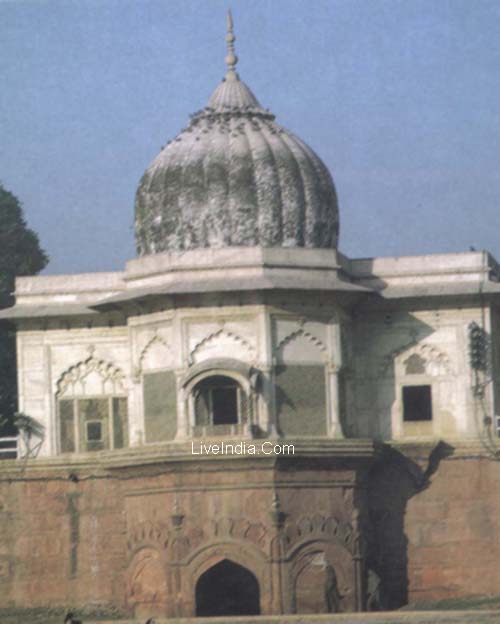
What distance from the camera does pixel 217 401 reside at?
44844mm

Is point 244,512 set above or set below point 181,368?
below

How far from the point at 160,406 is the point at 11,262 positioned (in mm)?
14277

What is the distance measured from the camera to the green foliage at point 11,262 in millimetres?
54781

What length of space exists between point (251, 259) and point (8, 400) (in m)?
12.1

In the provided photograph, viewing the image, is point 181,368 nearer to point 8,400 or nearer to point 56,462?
point 56,462

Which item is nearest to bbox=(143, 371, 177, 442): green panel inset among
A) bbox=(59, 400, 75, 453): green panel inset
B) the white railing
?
bbox=(59, 400, 75, 453): green panel inset

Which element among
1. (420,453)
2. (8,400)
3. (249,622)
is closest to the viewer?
(249,622)

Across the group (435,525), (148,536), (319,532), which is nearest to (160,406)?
(148,536)

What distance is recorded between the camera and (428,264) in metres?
46.3

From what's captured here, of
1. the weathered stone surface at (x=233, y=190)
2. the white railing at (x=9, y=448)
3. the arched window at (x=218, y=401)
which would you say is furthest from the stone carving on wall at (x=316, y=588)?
the white railing at (x=9, y=448)

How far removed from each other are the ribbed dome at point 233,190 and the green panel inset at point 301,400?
104 inches

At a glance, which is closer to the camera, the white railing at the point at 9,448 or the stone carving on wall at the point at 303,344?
the stone carving on wall at the point at 303,344

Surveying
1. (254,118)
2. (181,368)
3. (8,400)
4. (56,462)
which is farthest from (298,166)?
(8,400)

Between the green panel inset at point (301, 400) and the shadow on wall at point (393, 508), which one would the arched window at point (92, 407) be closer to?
the green panel inset at point (301, 400)
